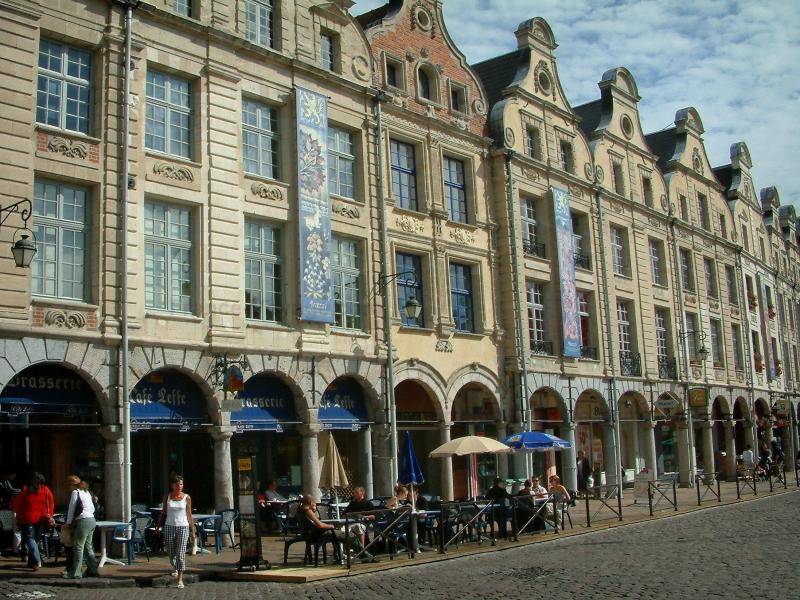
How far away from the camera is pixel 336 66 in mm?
23000

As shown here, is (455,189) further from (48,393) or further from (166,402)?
(48,393)

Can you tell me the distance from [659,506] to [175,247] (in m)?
13.7

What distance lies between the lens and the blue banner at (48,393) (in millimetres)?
15867

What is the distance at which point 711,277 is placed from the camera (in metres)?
40.8

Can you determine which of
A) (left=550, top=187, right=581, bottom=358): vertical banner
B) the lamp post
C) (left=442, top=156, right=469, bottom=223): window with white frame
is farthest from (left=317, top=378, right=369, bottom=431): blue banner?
(left=550, top=187, right=581, bottom=358): vertical banner

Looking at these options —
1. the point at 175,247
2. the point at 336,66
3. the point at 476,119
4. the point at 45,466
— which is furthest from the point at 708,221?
the point at 45,466

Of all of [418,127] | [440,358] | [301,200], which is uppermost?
[418,127]

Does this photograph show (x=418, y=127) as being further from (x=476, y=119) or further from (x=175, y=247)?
(x=175, y=247)

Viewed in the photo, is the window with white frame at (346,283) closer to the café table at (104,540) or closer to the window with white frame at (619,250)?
the café table at (104,540)

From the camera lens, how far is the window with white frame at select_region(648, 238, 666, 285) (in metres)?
36.1

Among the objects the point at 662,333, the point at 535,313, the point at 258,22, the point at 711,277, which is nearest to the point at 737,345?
the point at 711,277

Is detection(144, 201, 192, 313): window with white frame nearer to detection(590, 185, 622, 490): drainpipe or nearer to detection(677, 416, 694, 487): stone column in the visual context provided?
detection(590, 185, 622, 490): drainpipe

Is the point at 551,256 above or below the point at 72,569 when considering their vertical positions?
above

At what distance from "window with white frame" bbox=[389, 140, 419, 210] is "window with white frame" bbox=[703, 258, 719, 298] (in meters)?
19.5
